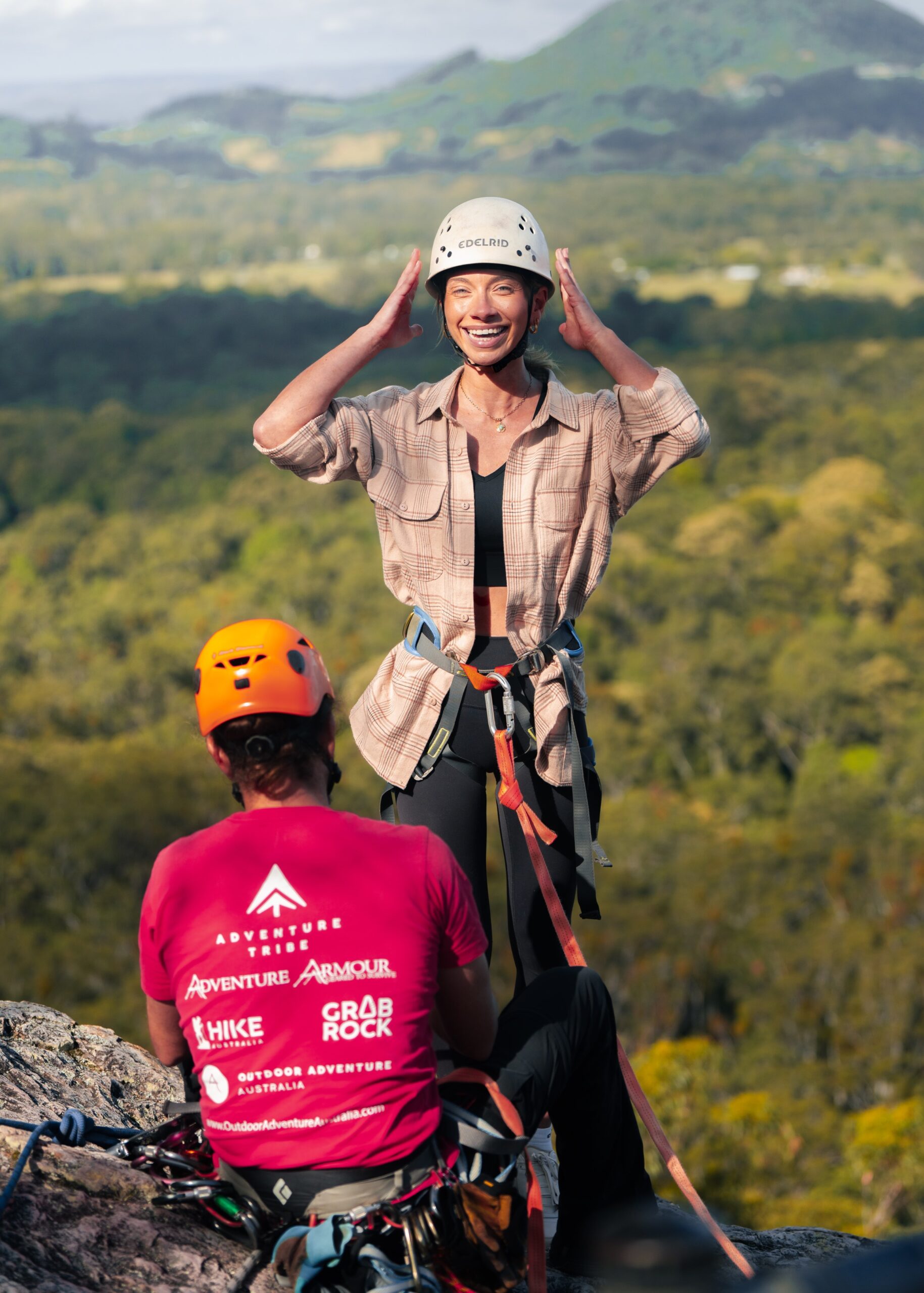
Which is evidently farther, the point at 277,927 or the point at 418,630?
the point at 418,630

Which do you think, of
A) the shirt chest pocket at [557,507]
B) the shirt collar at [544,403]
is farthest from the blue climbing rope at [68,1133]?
the shirt collar at [544,403]

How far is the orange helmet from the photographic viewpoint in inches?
105

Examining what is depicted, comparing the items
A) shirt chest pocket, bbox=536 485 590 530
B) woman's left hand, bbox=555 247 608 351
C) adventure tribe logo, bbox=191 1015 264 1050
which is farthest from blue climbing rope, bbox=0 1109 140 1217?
woman's left hand, bbox=555 247 608 351

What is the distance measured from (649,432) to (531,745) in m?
0.89

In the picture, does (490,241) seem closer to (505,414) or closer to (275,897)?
(505,414)

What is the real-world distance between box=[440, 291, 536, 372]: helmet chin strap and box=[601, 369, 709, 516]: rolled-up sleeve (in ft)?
0.87

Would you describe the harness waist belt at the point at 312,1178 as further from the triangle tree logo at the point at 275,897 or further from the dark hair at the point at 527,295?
the dark hair at the point at 527,295

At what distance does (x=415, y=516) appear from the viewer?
3.67 metres

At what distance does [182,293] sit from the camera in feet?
513

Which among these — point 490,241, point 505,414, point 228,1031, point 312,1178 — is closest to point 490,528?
point 505,414

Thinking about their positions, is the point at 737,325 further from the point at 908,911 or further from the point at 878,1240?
the point at 878,1240

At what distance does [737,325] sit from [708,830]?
89.5 metres

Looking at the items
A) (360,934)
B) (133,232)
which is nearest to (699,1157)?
(360,934)

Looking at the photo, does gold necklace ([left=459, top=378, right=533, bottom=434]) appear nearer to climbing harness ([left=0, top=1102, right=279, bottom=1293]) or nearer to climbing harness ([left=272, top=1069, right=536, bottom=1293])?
climbing harness ([left=272, top=1069, right=536, bottom=1293])
